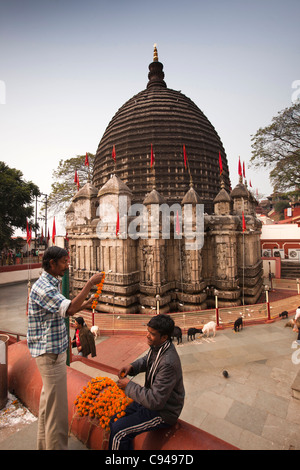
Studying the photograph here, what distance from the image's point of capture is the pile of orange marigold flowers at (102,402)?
245 cm

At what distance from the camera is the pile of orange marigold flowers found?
2445 mm

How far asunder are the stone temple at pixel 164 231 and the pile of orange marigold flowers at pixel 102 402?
22.4ft

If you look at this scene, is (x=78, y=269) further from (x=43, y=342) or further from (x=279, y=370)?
(x=43, y=342)

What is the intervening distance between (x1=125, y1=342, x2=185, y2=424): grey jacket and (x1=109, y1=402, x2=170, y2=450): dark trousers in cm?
9

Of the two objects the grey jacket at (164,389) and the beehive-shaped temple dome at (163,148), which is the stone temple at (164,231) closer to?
the beehive-shaped temple dome at (163,148)

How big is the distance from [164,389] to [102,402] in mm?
901

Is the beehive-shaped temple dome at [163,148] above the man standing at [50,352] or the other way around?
above

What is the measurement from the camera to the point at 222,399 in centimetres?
475

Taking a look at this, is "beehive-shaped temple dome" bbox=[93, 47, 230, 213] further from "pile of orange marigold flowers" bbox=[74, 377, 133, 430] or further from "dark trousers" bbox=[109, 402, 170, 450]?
"dark trousers" bbox=[109, 402, 170, 450]

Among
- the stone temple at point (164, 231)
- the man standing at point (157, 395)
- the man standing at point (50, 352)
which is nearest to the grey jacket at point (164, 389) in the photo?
the man standing at point (157, 395)

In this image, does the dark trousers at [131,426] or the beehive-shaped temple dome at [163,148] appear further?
the beehive-shaped temple dome at [163,148]

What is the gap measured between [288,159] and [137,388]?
19.0 meters

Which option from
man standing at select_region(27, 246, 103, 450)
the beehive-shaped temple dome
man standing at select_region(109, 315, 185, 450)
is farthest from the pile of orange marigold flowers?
the beehive-shaped temple dome

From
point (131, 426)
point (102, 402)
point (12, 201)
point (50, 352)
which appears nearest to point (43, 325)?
point (50, 352)
